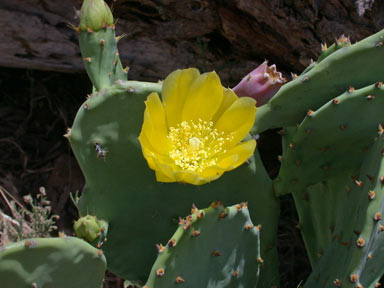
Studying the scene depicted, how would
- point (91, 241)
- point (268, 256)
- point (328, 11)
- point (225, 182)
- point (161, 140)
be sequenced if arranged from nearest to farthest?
point (91, 241)
point (161, 140)
point (225, 182)
point (268, 256)
point (328, 11)

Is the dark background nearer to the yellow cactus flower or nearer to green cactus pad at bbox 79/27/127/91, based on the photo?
green cactus pad at bbox 79/27/127/91

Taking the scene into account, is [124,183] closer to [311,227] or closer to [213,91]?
[213,91]

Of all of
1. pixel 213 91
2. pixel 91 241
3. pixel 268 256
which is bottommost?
pixel 268 256

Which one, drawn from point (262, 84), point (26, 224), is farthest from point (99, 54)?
point (26, 224)

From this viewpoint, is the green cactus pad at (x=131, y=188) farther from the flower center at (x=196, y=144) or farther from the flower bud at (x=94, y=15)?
the flower bud at (x=94, y=15)

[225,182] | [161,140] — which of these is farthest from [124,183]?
[225,182]

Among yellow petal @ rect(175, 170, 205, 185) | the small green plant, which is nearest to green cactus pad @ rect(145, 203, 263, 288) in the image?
yellow petal @ rect(175, 170, 205, 185)
